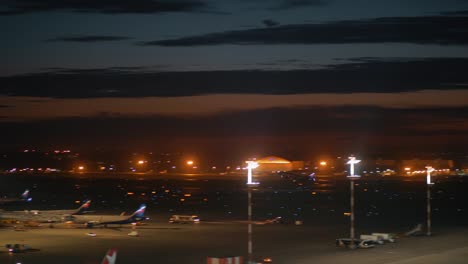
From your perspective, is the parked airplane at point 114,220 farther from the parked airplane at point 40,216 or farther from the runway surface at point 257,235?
the parked airplane at point 40,216

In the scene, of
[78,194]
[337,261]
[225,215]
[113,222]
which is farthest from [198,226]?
[78,194]

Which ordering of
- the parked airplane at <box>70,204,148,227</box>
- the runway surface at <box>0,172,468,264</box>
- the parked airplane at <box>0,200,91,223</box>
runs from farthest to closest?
the parked airplane at <box>0,200,91,223</box> < the parked airplane at <box>70,204,148,227</box> < the runway surface at <box>0,172,468,264</box>

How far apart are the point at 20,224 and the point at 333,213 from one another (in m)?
32.3

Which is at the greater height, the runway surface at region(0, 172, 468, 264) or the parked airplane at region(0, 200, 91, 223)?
the parked airplane at region(0, 200, 91, 223)

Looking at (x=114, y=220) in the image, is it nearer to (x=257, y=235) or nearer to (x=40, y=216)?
(x=40, y=216)

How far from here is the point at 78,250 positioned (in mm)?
44750

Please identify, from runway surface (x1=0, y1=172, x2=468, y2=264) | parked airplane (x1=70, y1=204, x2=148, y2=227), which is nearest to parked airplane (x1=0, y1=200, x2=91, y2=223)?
runway surface (x1=0, y1=172, x2=468, y2=264)

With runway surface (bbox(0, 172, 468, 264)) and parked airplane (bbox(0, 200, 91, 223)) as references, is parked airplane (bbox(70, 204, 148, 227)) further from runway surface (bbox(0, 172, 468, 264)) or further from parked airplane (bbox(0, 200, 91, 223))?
parked airplane (bbox(0, 200, 91, 223))

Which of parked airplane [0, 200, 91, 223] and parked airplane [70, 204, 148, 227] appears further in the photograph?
parked airplane [0, 200, 91, 223]

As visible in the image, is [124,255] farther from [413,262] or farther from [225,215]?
[225,215]

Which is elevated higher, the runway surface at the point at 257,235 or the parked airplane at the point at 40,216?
the parked airplane at the point at 40,216

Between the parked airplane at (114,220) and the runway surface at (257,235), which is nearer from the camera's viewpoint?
the runway surface at (257,235)

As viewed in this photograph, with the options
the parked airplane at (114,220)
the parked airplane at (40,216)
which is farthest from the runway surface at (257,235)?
the parked airplane at (40,216)

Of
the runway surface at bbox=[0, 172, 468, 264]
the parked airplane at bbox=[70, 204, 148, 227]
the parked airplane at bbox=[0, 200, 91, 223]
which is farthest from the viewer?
the parked airplane at bbox=[0, 200, 91, 223]
